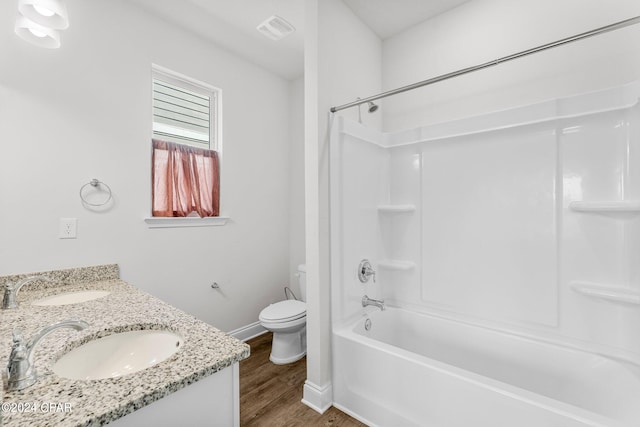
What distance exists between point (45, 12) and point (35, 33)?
4.7 inches

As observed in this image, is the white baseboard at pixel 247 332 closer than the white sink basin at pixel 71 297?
No

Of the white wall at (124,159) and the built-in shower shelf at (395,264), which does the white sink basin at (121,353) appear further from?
the built-in shower shelf at (395,264)

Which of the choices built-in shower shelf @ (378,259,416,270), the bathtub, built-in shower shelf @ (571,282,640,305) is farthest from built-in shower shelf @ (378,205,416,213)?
built-in shower shelf @ (571,282,640,305)

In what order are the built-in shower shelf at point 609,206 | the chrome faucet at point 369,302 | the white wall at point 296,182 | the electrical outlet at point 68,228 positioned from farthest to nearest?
the white wall at point 296,182
the chrome faucet at point 369,302
the electrical outlet at point 68,228
the built-in shower shelf at point 609,206

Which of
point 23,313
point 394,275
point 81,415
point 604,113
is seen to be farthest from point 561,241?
point 23,313

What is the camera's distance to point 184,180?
229cm

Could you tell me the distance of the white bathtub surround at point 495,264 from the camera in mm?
1406

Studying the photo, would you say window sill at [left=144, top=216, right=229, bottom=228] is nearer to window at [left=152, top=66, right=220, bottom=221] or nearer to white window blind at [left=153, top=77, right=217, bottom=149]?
window at [left=152, top=66, right=220, bottom=221]

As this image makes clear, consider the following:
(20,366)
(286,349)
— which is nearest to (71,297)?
(20,366)

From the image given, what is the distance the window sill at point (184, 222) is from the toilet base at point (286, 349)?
109cm

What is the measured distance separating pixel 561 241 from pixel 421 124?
122cm

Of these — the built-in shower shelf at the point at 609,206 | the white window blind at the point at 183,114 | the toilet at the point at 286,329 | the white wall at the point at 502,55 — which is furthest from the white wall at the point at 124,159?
the built-in shower shelf at the point at 609,206

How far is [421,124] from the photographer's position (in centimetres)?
223

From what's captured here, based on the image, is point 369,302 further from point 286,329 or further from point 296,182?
point 296,182
